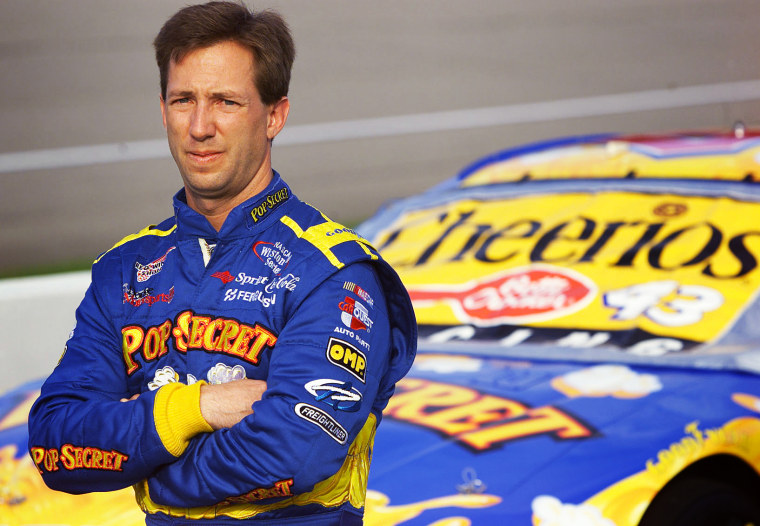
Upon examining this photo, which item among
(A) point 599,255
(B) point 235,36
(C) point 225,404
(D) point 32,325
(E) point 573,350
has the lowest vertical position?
(D) point 32,325

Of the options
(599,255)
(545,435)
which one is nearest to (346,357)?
(545,435)

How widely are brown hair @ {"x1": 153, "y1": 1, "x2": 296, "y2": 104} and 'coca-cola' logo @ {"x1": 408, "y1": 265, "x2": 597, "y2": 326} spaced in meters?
1.73

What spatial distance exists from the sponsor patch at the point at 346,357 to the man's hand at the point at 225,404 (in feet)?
0.38

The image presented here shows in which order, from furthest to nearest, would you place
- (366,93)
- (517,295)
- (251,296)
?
(366,93)
(517,295)
(251,296)

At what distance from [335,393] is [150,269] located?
0.40 m

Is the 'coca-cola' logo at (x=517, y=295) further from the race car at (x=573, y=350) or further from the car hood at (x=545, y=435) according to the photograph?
the car hood at (x=545, y=435)

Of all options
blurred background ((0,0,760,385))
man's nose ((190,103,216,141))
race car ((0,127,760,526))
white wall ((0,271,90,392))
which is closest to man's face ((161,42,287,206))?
man's nose ((190,103,216,141))

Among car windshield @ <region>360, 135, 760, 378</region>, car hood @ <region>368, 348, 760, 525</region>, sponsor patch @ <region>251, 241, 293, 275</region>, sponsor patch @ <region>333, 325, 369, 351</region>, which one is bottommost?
car hood @ <region>368, 348, 760, 525</region>

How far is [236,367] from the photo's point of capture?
1.46m

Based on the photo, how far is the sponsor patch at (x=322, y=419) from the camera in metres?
1.36

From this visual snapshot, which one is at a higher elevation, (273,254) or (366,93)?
(273,254)

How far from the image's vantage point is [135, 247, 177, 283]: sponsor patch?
1.58 metres

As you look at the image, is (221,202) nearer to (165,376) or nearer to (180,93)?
(180,93)

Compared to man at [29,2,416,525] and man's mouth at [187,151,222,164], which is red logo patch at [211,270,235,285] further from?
man's mouth at [187,151,222,164]
